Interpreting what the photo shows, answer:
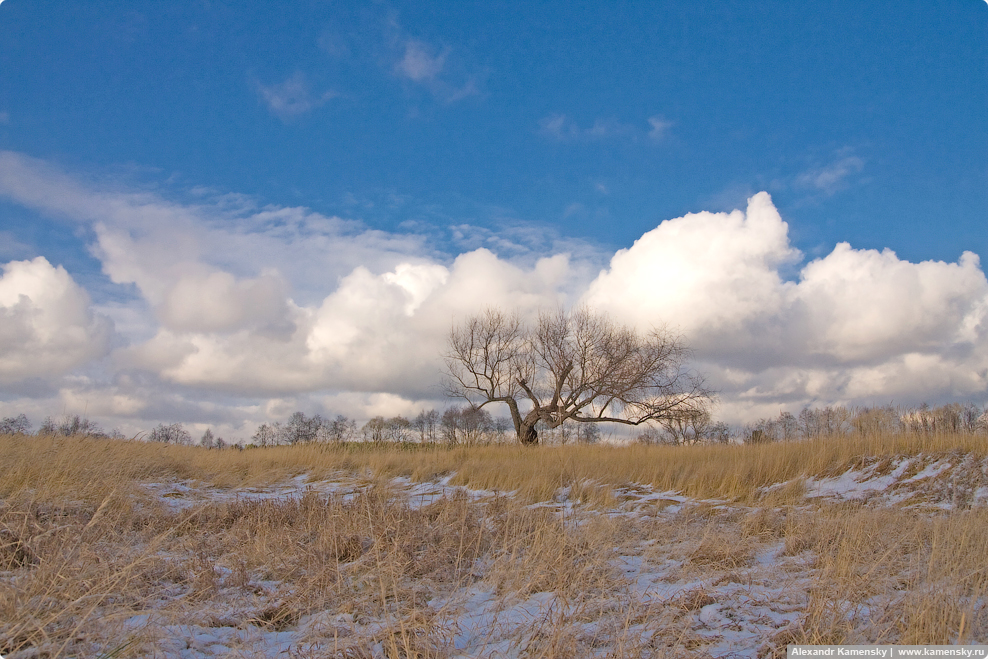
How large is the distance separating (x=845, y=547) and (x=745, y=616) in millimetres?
1482

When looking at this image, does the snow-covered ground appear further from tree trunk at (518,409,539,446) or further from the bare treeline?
tree trunk at (518,409,539,446)

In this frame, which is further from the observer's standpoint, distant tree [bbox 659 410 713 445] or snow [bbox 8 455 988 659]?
distant tree [bbox 659 410 713 445]

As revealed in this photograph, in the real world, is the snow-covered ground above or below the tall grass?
below

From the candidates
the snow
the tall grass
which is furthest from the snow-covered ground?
the tall grass

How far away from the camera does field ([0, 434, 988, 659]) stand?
349 cm

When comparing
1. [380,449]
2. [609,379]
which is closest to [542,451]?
[380,449]

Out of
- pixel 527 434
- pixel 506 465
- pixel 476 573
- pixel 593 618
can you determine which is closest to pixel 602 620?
pixel 593 618

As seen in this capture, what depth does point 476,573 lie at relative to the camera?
16.0ft

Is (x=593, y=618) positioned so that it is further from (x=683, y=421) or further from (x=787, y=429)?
(x=683, y=421)

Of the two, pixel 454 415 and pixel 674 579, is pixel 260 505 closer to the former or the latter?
pixel 674 579

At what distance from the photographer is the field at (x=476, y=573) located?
3490 mm

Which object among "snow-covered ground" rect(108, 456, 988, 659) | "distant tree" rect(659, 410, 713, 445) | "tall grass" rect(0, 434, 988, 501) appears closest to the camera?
"snow-covered ground" rect(108, 456, 988, 659)

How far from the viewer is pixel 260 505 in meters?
7.27

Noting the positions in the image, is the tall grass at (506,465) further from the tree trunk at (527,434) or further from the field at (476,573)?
the tree trunk at (527,434)
